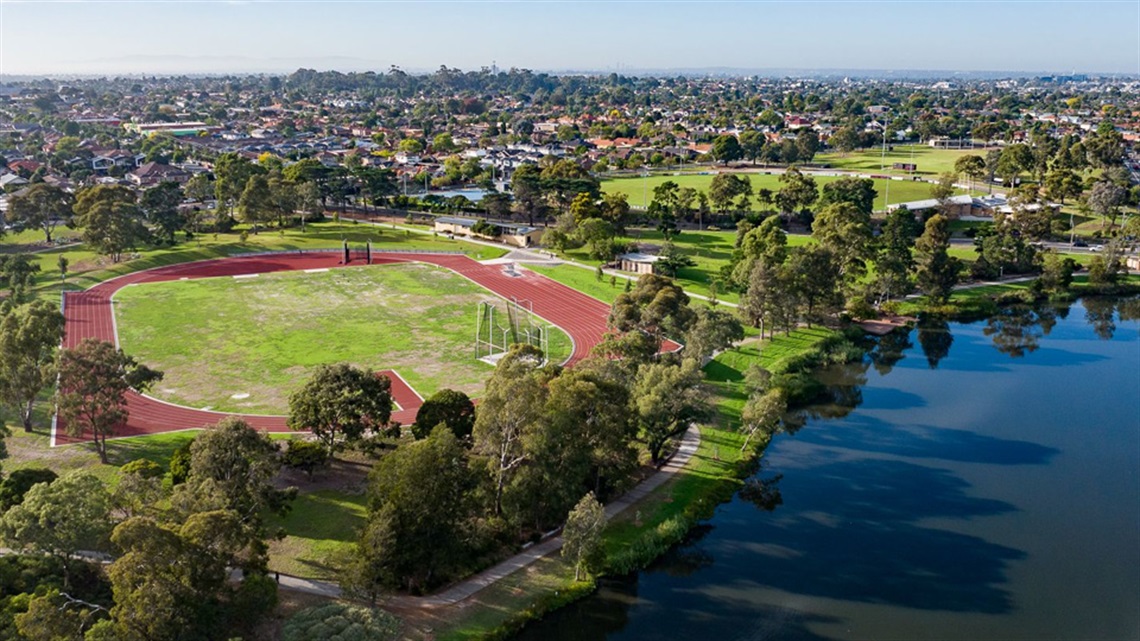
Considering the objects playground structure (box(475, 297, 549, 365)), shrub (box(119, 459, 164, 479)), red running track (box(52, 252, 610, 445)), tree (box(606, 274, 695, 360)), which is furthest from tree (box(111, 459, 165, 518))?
tree (box(606, 274, 695, 360))

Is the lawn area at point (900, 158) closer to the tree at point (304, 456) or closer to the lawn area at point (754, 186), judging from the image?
the lawn area at point (754, 186)

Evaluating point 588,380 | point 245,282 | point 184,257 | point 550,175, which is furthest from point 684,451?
point 550,175

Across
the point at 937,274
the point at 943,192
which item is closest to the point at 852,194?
the point at 943,192

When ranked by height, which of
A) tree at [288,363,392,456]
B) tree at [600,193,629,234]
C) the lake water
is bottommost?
the lake water

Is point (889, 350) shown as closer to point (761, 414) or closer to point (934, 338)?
point (934, 338)

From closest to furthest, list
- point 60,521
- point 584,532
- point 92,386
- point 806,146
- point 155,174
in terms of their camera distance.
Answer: point 60,521, point 584,532, point 92,386, point 155,174, point 806,146

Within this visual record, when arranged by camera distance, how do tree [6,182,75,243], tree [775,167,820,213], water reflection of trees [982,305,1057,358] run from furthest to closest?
1. tree [775,167,820,213]
2. tree [6,182,75,243]
3. water reflection of trees [982,305,1057,358]

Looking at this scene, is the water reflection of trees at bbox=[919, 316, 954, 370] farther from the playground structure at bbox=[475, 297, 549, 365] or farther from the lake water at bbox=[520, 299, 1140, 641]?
the playground structure at bbox=[475, 297, 549, 365]
